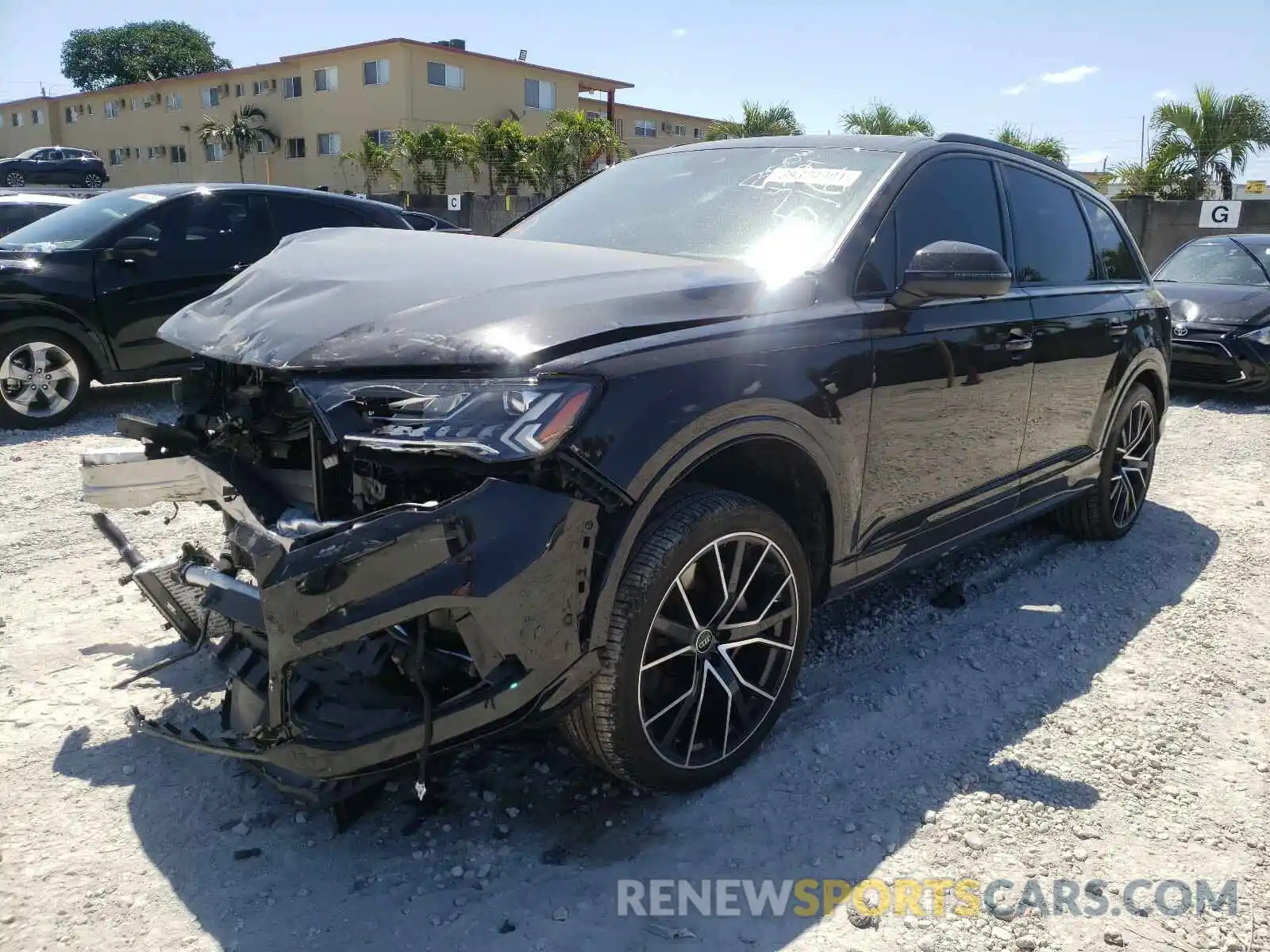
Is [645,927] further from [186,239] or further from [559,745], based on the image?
[186,239]

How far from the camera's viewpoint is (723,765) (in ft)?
9.36

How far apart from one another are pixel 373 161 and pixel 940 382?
33958 mm

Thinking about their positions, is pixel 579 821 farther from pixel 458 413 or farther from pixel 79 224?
pixel 79 224

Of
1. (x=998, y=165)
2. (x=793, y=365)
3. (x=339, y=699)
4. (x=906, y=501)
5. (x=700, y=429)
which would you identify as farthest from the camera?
(x=998, y=165)

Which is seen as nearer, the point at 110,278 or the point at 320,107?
the point at 110,278

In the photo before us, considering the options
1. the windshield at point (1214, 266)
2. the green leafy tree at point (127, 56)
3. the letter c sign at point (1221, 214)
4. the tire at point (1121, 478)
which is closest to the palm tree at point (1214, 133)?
the letter c sign at point (1221, 214)

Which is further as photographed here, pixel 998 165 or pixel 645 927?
pixel 998 165

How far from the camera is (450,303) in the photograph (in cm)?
251

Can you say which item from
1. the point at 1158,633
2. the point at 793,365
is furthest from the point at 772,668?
the point at 1158,633

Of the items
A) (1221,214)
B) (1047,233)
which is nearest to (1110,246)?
(1047,233)

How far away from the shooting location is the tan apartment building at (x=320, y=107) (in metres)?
37.2

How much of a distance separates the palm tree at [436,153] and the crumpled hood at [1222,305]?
27.1 m

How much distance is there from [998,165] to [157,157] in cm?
5075

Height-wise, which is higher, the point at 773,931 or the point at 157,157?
the point at 157,157
